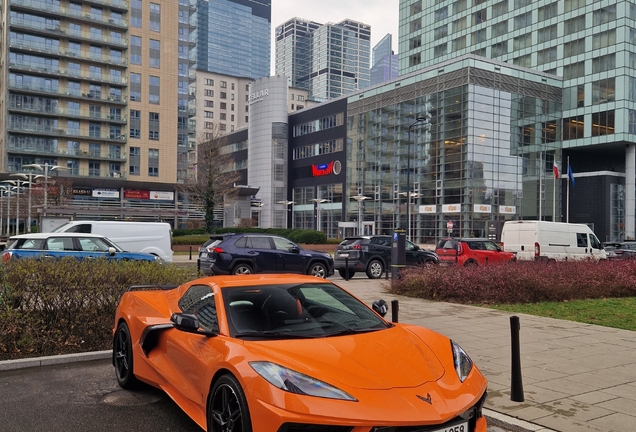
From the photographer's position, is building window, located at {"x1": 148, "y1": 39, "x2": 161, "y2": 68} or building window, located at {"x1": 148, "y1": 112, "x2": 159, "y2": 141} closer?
building window, located at {"x1": 148, "y1": 112, "x2": 159, "y2": 141}

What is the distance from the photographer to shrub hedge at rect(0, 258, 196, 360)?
6926mm

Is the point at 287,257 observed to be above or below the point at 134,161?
below

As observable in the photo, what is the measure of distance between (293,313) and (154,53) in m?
78.7

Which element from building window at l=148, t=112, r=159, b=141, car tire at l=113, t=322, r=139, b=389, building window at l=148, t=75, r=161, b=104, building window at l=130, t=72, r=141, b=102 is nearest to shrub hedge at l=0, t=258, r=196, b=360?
car tire at l=113, t=322, r=139, b=389

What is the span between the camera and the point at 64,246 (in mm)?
15148

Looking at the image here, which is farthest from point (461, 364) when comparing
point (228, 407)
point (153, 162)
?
point (153, 162)

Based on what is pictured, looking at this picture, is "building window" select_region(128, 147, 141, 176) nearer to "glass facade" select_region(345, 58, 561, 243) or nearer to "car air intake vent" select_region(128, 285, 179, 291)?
"glass facade" select_region(345, 58, 561, 243)

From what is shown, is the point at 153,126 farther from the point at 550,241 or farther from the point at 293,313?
the point at 293,313

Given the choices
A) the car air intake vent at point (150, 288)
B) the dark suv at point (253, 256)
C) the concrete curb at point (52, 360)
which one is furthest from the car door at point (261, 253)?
the car air intake vent at point (150, 288)

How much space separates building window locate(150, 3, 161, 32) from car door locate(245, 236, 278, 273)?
67879 millimetres

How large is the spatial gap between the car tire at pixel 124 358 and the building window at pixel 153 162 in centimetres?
7226

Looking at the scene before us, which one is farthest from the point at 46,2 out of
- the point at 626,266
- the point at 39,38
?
the point at 626,266

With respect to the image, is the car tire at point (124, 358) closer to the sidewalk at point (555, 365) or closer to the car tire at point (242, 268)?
the sidewalk at point (555, 365)

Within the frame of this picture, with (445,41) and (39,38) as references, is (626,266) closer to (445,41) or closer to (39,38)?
(445,41)
